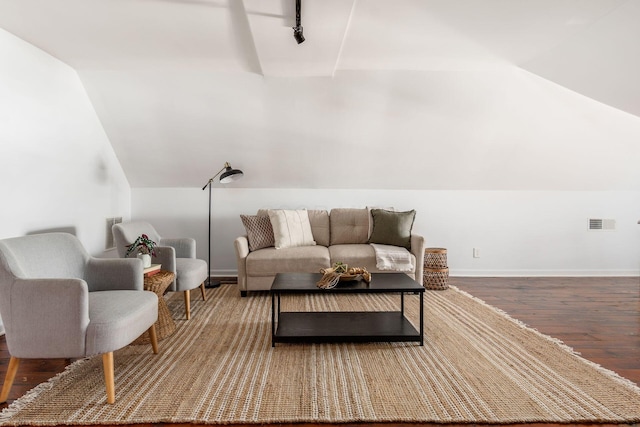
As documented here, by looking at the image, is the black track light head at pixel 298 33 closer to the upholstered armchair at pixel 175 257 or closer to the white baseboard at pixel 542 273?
the upholstered armchair at pixel 175 257

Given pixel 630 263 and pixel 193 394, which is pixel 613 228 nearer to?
pixel 630 263

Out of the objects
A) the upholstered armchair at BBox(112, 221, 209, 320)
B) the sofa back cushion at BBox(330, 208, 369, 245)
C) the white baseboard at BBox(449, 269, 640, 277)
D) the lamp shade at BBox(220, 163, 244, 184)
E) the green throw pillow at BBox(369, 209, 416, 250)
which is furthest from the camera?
the white baseboard at BBox(449, 269, 640, 277)

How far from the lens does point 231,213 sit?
16.8 ft

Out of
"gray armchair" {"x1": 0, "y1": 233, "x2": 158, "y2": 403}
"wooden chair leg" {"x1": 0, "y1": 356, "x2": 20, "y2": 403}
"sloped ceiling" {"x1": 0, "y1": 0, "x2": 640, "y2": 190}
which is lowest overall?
"wooden chair leg" {"x1": 0, "y1": 356, "x2": 20, "y2": 403}

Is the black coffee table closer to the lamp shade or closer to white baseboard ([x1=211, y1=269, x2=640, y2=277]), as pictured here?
the lamp shade

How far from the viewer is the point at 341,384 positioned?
213 centimetres

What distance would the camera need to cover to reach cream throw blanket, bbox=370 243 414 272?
406 cm

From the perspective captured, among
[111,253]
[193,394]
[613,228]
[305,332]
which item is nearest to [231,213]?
[111,253]

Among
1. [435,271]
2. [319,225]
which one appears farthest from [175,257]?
[435,271]

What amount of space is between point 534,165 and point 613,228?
146cm

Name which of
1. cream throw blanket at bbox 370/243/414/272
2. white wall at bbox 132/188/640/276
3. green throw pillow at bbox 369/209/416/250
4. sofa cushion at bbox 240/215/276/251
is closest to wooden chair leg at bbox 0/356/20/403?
sofa cushion at bbox 240/215/276/251

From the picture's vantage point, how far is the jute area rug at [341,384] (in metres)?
1.84

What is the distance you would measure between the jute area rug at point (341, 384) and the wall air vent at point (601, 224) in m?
2.99

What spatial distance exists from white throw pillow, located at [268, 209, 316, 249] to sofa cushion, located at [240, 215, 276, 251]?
0.07 meters
